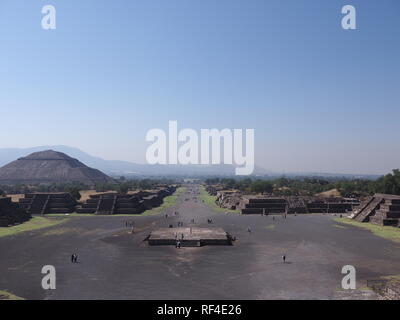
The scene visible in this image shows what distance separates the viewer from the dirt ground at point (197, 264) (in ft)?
76.7

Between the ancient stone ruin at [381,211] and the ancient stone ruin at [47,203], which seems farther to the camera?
the ancient stone ruin at [47,203]

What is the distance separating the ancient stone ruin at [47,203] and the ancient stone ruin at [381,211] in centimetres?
6174

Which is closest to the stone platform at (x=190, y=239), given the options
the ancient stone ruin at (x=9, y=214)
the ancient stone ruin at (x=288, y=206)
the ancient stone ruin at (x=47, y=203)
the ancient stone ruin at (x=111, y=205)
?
the ancient stone ruin at (x=9, y=214)

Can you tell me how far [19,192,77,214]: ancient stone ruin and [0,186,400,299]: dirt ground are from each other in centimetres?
2654

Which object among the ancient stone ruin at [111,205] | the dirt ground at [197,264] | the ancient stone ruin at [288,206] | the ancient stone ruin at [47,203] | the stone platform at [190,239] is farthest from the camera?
the ancient stone ruin at [288,206]

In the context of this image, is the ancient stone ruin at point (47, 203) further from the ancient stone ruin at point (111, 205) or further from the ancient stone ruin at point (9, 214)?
the ancient stone ruin at point (9, 214)

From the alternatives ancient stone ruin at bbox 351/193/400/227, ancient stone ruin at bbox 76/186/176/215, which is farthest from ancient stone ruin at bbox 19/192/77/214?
ancient stone ruin at bbox 351/193/400/227

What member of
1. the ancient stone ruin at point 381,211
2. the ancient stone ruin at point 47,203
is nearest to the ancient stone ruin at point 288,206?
the ancient stone ruin at point 381,211

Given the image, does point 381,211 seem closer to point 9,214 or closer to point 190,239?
point 190,239

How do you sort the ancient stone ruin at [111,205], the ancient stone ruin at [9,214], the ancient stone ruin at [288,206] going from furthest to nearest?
the ancient stone ruin at [288,206]
the ancient stone ruin at [111,205]
the ancient stone ruin at [9,214]

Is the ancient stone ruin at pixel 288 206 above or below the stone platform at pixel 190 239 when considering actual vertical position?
below

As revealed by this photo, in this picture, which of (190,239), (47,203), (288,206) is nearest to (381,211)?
(288,206)

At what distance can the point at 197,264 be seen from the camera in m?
31.0
